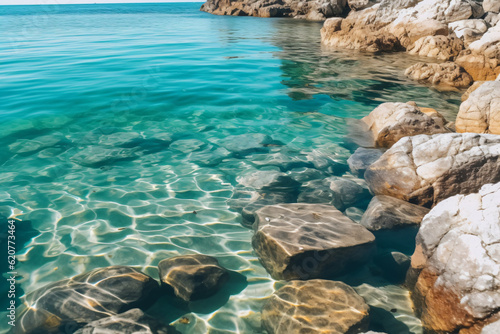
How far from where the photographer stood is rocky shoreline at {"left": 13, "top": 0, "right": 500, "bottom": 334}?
10.3 ft

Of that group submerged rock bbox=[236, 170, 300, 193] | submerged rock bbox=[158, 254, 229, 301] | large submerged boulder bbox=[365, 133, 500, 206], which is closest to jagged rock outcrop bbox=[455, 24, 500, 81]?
large submerged boulder bbox=[365, 133, 500, 206]

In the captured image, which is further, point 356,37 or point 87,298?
point 356,37

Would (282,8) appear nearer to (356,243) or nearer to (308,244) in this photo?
(356,243)

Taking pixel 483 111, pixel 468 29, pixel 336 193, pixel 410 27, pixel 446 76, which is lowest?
pixel 336 193

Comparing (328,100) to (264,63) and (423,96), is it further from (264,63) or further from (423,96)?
(264,63)

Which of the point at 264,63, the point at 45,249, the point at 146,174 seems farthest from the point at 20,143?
the point at 264,63

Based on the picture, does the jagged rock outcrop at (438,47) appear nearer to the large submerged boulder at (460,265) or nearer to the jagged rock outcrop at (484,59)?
the jagged rock outcrop at (484,59)

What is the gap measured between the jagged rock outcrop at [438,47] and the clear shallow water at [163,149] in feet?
6.45

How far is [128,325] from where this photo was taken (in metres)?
3.17

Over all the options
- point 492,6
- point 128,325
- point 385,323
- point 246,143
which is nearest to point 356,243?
point 385,323

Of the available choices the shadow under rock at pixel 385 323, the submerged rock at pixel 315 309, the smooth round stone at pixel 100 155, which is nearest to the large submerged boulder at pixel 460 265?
the shadow under rock at pixel 385 323

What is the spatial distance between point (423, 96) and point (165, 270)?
31.2ft

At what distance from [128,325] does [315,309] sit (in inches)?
65.1

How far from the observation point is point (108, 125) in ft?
27.9
